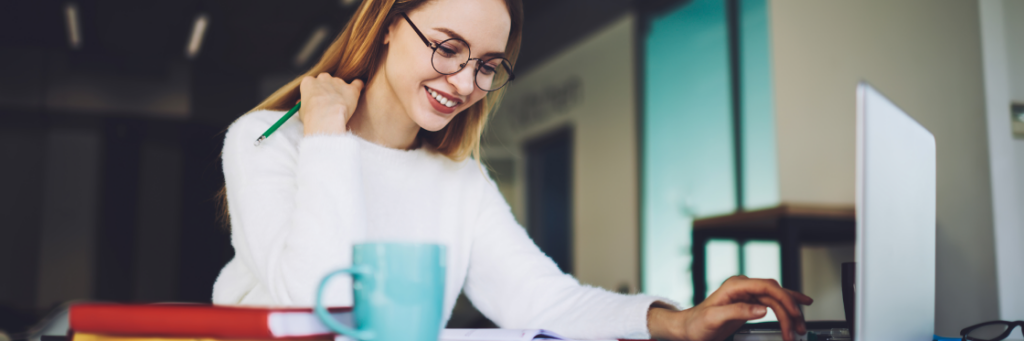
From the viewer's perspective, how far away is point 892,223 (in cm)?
63

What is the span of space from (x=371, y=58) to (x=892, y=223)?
0.88m

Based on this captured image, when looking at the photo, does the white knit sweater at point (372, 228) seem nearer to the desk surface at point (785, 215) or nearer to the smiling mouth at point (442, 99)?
the smiling mouth at point (442, 99)

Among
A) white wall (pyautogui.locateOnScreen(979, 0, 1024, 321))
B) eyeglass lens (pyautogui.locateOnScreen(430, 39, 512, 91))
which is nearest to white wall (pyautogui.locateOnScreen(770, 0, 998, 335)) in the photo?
white wall (pyautogui.locateOnScreen(979, 0, 1024, 321))

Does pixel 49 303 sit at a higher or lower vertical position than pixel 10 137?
lower

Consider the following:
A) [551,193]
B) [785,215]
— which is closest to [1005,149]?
[785,215]

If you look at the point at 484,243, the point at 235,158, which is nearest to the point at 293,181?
the point at 235,158

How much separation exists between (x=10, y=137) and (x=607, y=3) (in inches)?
173

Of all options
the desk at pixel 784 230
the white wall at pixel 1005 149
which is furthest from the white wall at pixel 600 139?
the white wall at pixel 1005 149

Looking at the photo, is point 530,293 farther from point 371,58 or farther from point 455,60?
point 371,58

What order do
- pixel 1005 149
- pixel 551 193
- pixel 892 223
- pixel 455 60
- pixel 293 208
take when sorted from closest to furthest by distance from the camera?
pixel 892 223 → pixel 293 208 → pixel 455 60 → pixel 1005 149 → pixel 551 193

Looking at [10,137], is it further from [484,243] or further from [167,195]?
[484,243]

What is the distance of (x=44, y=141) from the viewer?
5.12 metres

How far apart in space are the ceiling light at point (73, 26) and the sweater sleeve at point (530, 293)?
4.03 m

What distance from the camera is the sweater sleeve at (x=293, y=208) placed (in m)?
0.83
